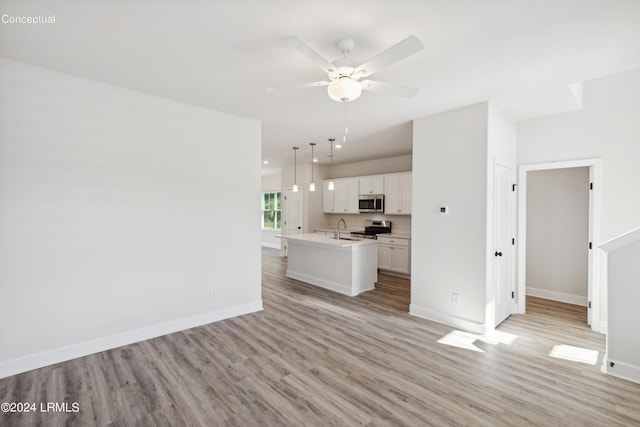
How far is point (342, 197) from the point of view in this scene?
7.89 meters

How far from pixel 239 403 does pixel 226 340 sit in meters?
1.12

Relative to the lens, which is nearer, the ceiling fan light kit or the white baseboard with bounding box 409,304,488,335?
the ceiling fan light kit

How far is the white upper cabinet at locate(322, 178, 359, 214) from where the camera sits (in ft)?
25.0

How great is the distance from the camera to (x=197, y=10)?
1.89 meters

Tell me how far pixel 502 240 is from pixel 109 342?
187 inches

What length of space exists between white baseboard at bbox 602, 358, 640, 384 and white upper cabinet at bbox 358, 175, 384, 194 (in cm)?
489

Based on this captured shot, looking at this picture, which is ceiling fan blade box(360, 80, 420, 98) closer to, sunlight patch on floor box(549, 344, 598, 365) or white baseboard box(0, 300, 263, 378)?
sunlight patch on floor box(549, 344, 598, 365)

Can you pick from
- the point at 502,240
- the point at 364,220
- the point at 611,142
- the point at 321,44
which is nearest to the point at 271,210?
the point at 364,220

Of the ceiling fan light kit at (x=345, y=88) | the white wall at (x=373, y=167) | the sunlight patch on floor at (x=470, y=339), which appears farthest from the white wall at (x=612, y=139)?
the ceiling fan light kit at (x=345, y=88)

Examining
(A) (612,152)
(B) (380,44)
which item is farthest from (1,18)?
(A) (612,152)

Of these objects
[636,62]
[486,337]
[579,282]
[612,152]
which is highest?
[636,62]

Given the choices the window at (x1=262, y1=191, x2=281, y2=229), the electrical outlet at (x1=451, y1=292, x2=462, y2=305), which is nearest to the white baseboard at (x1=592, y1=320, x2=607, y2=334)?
the electrical outlet at (x1=451, y1=292, x2=462, y2=305)

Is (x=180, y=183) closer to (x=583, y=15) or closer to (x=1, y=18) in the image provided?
(x=1, y=18)

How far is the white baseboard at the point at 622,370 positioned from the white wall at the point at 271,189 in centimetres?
905
